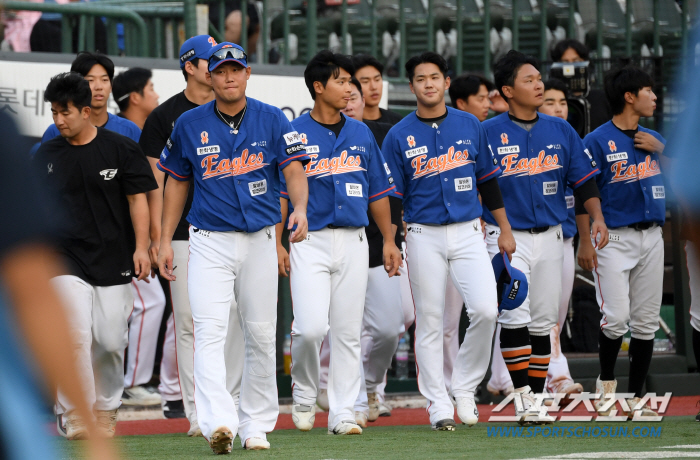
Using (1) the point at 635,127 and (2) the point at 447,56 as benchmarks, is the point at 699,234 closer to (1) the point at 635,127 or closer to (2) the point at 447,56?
(1) the point at 635,127

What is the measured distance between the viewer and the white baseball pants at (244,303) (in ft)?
18.6

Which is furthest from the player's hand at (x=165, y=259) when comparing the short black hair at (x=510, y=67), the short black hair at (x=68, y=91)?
the short black hair at (x=510, y=67)

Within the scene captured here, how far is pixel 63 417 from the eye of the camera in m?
6.50

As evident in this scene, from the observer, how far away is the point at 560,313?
833 cm

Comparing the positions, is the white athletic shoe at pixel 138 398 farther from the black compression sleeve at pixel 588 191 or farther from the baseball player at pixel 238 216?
the black compression sleeve at pixel 588 191

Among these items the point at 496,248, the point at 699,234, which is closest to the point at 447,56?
the point at 496,248

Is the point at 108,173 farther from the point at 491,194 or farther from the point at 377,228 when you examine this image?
the point at 491,194

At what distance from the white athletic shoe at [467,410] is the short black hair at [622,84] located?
2.54m

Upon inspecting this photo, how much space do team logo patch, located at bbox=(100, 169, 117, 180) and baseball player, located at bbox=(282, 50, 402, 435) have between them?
1.07 m

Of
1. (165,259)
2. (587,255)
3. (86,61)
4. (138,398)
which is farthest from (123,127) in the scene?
(587,255)

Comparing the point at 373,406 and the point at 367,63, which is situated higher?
the point at 367,63

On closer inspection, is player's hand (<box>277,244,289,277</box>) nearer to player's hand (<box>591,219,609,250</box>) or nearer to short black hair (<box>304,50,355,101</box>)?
short black hair (<box>304,50,355,101</box>)

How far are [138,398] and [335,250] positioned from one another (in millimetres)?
2588

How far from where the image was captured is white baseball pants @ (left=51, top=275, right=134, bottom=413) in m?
6.14
